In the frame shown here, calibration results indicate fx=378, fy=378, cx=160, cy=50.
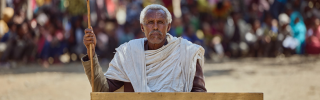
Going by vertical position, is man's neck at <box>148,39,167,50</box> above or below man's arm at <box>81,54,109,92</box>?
above

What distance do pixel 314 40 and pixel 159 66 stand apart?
1074 cm

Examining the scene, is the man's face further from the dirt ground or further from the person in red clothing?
the person in red clothing

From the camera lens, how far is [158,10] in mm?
3352

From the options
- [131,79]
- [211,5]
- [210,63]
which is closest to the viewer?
[131,79]

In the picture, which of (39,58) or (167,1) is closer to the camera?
(39,58)

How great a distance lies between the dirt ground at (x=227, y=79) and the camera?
7.54 metres

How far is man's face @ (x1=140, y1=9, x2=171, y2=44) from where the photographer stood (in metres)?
3.31

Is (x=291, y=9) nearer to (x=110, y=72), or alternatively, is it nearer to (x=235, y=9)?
(x=235, y=9)

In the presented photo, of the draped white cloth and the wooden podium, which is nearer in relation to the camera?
the wooden podium

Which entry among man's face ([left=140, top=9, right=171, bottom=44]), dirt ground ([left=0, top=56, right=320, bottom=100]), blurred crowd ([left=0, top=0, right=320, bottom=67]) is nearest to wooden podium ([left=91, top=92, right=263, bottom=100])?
man's face ([left=140, top=9, right=171, bottom=44])

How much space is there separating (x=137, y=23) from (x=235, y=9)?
3.65 meters

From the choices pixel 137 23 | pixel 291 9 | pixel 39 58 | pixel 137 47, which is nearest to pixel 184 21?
pixel 137 23

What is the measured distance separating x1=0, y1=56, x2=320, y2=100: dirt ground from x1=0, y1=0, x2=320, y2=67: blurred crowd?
792mm

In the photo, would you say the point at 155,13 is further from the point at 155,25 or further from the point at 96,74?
the point at 96,74
